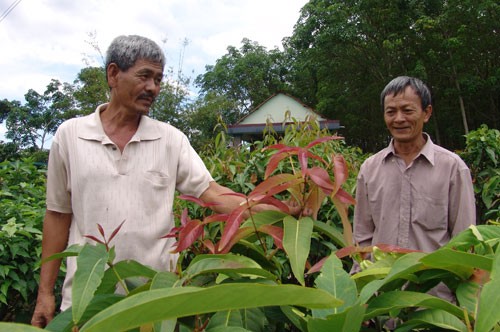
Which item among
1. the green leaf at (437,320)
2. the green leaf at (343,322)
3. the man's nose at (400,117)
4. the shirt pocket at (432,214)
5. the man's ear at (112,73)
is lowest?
the shirt pocket at (432,214)

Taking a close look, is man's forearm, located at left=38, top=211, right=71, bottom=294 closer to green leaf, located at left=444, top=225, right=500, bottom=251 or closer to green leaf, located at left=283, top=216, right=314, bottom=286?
green leaf, located at left=283, top=216, right=314, bottom=286

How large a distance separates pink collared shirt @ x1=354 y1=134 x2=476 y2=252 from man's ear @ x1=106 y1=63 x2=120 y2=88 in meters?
1.12

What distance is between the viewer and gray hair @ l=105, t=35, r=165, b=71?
170 cm

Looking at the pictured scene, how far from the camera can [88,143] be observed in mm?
1724

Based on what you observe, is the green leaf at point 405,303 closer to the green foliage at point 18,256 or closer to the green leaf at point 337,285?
the green leaf at point 337,285

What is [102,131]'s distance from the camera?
1761mm

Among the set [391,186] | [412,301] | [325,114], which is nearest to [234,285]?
[412,301]

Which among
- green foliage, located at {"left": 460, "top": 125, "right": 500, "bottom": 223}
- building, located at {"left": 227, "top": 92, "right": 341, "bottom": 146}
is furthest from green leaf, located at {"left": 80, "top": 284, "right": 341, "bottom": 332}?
building, located at {"left": 227, "top": 92, "right": 341, "bottom": 146}

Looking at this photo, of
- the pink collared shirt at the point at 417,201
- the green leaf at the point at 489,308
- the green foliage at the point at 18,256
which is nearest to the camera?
the green leaf at the point at 489,308

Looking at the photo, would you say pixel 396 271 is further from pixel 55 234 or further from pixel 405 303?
pixel 55 234

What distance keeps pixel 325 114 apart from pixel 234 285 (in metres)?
24.0

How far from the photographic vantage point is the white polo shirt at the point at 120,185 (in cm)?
167

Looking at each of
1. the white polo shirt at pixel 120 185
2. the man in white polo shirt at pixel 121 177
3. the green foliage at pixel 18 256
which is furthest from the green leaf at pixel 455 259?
the green foliage at pixel 18 256

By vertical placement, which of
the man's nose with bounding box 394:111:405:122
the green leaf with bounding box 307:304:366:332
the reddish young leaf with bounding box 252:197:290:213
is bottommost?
the green leaf with bounding box 307:304:366:332
